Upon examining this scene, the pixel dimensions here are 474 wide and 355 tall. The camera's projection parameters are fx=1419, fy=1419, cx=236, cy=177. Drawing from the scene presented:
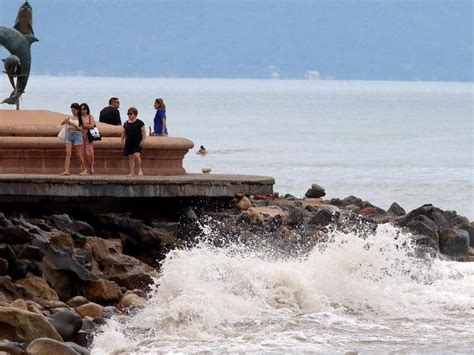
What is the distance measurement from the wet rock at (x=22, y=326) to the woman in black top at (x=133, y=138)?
669cm

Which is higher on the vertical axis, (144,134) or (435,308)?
(144,134)

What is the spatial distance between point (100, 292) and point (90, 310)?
1075 mm

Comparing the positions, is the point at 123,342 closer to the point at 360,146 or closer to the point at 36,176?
the point at 36,176

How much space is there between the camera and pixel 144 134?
20.0m

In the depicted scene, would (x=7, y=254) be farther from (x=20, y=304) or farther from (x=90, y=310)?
(x=20, y=304)

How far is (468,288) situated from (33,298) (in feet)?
20.1

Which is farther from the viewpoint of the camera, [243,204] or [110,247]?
[243,204]

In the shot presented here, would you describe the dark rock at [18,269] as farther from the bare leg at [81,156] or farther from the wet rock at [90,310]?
the bare leg at [81,156]

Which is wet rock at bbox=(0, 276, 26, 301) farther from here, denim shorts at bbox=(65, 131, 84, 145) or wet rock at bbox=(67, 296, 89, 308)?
denim shorts at bbox=(65, 131, 84, 145)

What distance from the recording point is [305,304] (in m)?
16.7

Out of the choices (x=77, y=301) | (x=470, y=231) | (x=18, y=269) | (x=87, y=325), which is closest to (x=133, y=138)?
(x=18, y=269)

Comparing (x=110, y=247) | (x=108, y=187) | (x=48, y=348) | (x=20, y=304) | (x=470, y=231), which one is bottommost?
(x=48, y=348)

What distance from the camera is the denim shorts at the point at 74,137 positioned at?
19812 millimetres

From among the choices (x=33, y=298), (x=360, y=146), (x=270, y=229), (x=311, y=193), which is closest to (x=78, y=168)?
(x=270, y=229)
